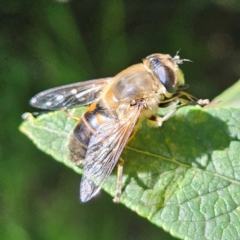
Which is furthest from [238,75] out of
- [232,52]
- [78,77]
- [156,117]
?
[156,117]

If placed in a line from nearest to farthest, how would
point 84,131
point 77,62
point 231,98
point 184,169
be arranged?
point 184,169, point 84,131, point 231,98, point 77,62

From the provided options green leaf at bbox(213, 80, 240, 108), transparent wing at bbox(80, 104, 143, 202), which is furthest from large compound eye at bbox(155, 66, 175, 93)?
green leaf at bbox(213, 80, 240, 108)

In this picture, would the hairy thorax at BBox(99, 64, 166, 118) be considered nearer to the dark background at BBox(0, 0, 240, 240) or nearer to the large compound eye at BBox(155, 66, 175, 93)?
the large compound eye at BBox(155, 66, 175, 93)

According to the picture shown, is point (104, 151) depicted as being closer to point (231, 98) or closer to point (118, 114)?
point (118, 114)

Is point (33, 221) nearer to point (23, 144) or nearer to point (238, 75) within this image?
point (23, 144)

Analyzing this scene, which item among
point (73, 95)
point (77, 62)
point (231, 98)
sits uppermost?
point (73, 95)

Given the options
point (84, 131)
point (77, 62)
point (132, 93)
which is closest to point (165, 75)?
point (132, 93)

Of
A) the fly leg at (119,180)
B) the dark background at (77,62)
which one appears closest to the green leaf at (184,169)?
the fly leg at (119,180)
